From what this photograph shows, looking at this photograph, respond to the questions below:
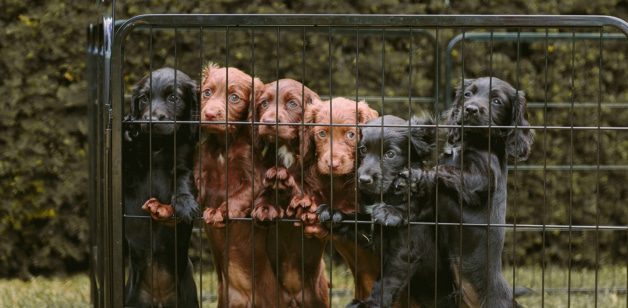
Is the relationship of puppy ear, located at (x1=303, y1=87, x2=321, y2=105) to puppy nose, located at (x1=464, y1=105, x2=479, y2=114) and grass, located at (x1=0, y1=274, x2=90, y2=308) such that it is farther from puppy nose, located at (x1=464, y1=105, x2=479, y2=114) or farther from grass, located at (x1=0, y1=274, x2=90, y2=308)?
grass, located at (x1=0, y1=274, x2=90, y2=308)

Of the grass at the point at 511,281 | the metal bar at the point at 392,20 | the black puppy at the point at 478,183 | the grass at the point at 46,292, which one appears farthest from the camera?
the grass at the point at 46,292

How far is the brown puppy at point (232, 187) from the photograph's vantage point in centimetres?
292

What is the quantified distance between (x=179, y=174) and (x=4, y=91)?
2969 millimetres

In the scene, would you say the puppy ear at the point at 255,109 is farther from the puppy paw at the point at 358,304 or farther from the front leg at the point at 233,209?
the puppy paw at the point at 358,304

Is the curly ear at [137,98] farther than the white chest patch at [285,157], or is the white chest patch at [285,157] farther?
the curly ear at [137,98]

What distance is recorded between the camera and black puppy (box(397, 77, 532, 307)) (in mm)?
2842

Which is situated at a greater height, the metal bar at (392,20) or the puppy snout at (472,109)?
the metal bar at (392,20)

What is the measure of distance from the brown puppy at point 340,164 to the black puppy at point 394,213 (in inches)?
1.9

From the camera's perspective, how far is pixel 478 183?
2850 millimetres

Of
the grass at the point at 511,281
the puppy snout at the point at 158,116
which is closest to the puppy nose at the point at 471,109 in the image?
the puppy snout at the point at 158,116

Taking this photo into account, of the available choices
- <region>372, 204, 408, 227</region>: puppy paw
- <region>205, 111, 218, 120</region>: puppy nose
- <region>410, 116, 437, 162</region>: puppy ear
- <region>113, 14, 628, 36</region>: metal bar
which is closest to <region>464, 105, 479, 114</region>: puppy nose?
<region>410, 116, 437, 162</region>: puppy ear

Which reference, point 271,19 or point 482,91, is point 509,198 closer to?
point 482,91

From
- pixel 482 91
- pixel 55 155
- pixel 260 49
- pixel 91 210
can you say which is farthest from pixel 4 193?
pixel 482 91

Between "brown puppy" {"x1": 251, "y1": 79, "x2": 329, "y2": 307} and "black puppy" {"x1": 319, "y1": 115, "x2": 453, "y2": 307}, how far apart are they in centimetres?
17
